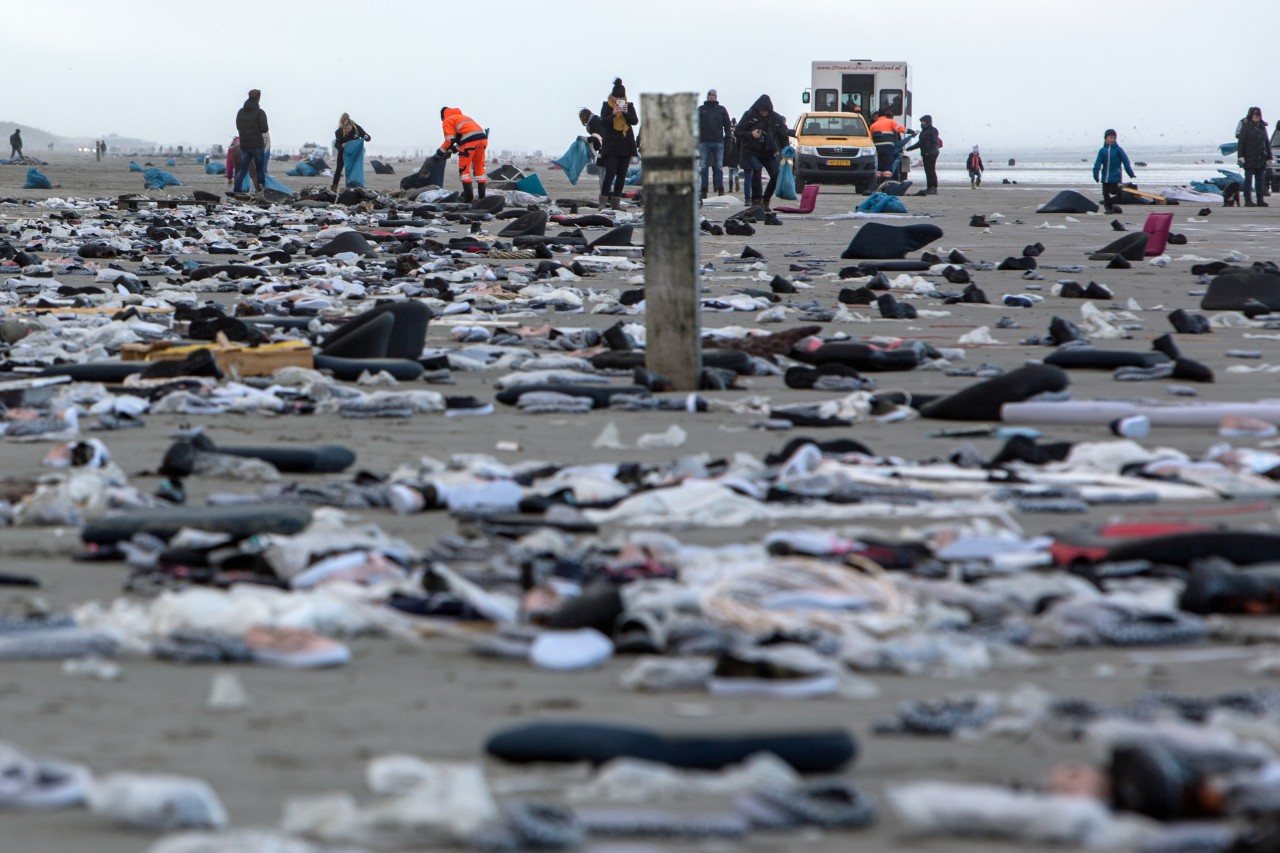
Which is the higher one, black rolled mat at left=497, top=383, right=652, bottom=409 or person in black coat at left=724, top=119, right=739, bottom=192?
person in black coat at left=724, top=119, right=739, bottom=192

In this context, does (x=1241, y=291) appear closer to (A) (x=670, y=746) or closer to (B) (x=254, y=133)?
(A) (x=670, y=746)

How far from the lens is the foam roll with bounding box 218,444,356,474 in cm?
484

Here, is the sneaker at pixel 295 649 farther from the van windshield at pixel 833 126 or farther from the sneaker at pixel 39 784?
the van windshield at pixel 833 126

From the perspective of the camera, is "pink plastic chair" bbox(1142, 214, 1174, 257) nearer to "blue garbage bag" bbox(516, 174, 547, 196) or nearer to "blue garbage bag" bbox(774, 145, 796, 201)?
"blue garbage bag" bbox(774, 145, 796, 201)

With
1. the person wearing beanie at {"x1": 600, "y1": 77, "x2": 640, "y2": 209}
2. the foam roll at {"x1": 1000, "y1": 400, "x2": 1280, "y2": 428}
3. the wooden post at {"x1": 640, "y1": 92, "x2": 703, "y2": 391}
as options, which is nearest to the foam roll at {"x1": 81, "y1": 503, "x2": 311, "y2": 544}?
the foam roll at {"x1": 1000, "y1": 400, "x2": 1280, "y2": 428}

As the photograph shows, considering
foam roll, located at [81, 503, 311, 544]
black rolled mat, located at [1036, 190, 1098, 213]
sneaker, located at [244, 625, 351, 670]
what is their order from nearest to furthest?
sneaker, located at [244, 625, 351, 670] → foam roll, located at [81, 503, 311, 544] → black rolled mat, located at [1036, 190, 1098, 213]

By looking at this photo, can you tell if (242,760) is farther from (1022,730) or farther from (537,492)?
(537,492)

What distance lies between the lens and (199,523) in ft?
12.8

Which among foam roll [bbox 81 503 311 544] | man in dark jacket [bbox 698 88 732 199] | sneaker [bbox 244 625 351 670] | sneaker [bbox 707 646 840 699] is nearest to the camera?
sneaker [bbox 707 646 840 699]

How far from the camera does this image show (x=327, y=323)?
29.6 feet

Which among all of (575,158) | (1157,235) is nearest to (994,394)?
(1157,235)

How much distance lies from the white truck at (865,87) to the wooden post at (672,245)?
37964mm

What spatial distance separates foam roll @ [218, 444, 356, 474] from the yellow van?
1108 inches

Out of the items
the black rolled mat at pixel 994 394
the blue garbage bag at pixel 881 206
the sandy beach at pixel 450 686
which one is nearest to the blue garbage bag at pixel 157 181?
the blue garbage bag at pixel 881 206
